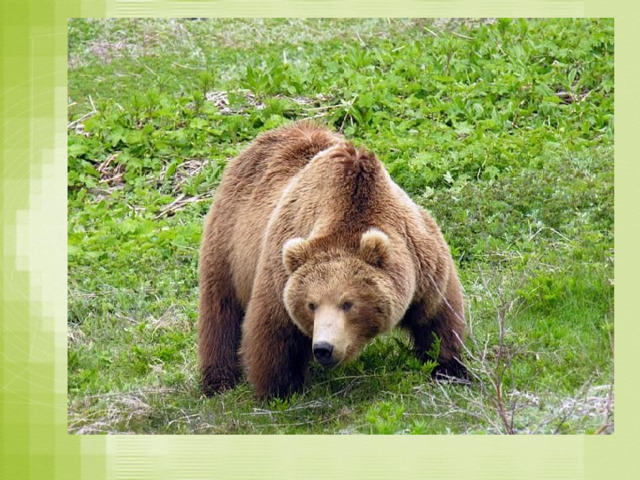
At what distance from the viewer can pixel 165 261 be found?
35.0 feet

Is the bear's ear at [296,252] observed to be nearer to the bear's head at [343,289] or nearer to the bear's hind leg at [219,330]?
the bear's head at [343,289]

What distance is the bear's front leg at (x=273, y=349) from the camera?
7.48 m

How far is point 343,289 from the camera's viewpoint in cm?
695

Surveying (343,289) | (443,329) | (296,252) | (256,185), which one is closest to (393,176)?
(256,185)

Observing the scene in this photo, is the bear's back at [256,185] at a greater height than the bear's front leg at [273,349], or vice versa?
the bear's back at [256,185]

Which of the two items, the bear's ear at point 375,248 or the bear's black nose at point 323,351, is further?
the bear's ear at point 375,248

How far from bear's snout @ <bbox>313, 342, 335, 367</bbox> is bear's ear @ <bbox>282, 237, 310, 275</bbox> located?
0.66 m

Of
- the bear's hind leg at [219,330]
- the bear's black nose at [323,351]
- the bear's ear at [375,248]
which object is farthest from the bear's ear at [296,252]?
the bear's hind leg at [219,330]

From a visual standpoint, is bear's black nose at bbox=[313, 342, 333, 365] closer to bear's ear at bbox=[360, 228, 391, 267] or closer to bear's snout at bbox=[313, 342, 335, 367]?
bear's snout at bbox=[313, 342, 335, 367]

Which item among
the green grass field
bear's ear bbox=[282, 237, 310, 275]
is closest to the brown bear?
bear's ear bbox=[282, 237, 310, 275]

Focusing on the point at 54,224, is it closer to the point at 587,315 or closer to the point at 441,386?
the point at 441,386

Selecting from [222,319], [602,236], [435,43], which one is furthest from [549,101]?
[222,319]

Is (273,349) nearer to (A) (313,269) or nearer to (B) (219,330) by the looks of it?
(A) (313,269)

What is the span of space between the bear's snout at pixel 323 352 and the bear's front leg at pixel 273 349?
73 centimetres
